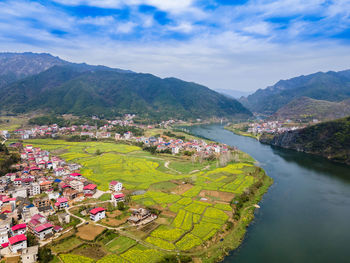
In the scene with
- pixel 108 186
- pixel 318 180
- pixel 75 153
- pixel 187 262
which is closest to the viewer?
pixel 187 262

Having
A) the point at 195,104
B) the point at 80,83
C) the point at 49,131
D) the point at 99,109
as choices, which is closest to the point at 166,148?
the point at 49,131

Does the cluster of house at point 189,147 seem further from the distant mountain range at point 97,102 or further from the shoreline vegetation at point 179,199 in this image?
the distant mountain range at point 97,102

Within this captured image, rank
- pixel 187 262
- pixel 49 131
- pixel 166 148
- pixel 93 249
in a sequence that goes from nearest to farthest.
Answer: pixel 187 262 → pixel 93 249 → pixel 166 148 → pixel 49 131

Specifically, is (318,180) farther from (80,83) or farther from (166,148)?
(80,83)

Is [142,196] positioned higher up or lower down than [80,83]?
Result: lower down

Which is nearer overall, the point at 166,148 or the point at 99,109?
the point at 166,148

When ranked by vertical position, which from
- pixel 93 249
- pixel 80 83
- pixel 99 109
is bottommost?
pixel 93 249

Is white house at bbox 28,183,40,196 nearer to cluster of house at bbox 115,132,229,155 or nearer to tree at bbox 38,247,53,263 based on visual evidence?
tree at bbox 38,247,53,263
